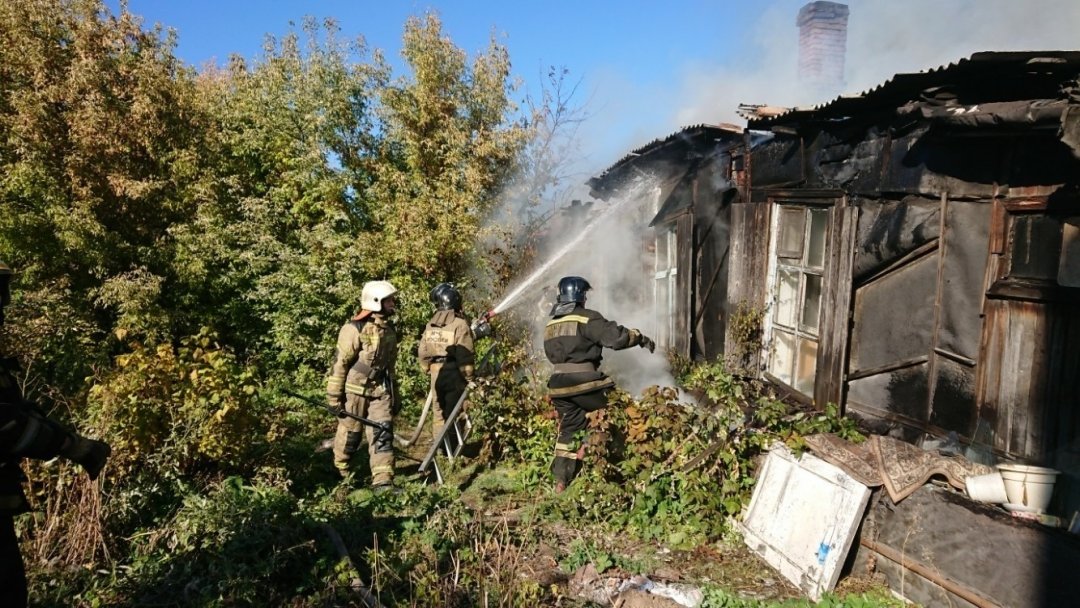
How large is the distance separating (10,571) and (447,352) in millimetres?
4199

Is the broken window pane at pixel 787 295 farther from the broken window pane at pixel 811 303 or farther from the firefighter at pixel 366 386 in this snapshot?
the firefighter at pixel 366 386

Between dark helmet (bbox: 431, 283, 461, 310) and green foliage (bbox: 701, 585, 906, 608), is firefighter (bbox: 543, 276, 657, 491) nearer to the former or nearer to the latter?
dark helmet (bbox: 431, 283, 461, 310)

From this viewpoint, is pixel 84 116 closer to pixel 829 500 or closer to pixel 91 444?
pixel 91 444

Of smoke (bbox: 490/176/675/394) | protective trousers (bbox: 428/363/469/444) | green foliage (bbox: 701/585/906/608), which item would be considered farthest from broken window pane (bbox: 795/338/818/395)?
protective trousers (bbox: 428/363/469/444)

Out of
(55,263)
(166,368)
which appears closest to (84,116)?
(55,263)

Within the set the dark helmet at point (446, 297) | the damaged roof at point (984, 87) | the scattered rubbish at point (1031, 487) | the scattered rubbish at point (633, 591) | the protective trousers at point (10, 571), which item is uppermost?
the damaged roof at point (984, 87)

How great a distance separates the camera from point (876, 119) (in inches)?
176

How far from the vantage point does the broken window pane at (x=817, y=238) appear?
17.3 ft

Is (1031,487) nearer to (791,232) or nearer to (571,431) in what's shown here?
(791,232)

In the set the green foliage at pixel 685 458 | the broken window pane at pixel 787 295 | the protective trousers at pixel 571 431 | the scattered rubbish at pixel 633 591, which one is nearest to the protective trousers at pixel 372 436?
the protective trousers at pixel 571 431

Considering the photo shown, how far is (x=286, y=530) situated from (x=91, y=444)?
4.39 feet

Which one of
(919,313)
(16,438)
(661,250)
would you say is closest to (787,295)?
(919,313)

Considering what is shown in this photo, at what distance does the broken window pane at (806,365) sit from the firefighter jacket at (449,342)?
338cm

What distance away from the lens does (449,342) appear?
679 centimetres
